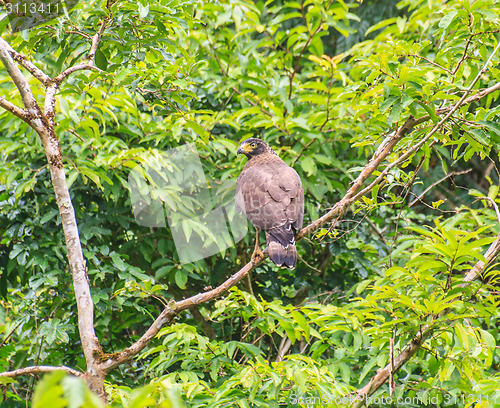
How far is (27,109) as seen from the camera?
6.63 ft

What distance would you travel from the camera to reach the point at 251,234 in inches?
157

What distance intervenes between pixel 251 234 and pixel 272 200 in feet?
2.19

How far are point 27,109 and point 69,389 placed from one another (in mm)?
1651

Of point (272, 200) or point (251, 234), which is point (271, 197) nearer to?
point (272, 200)

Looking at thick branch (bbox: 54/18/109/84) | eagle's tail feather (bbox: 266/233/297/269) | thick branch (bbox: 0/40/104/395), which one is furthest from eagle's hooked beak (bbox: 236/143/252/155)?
thick branch (bbox: 0/40/104/395)

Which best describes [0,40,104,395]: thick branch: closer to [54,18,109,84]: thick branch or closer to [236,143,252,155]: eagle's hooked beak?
[54,18,109,84]: thick branch

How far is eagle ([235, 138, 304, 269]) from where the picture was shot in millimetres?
3139

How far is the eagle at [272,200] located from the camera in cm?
314

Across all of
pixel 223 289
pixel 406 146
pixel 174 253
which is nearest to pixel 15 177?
pixel 174 253

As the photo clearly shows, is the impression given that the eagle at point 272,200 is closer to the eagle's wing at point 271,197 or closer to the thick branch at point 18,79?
the eagle's wing at point 271,197

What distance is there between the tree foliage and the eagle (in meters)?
0.20

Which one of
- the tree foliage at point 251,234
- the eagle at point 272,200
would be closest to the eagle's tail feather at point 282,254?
the eagle at point 272,200

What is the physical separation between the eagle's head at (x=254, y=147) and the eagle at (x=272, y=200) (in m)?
0.10

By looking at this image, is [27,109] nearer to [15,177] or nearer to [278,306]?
[15,177]
